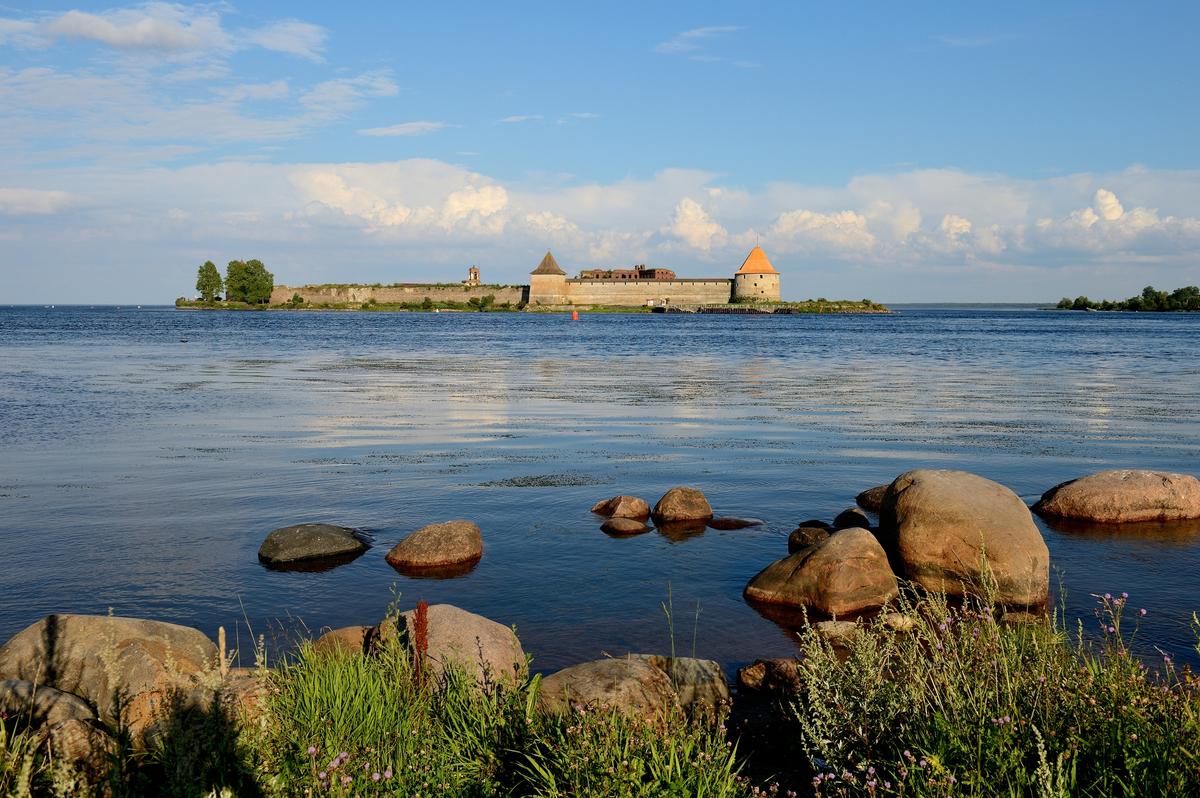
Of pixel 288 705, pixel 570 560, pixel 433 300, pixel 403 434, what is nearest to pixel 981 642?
pixel 288 705

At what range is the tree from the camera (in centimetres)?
17225

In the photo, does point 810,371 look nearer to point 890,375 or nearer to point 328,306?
point 890,375

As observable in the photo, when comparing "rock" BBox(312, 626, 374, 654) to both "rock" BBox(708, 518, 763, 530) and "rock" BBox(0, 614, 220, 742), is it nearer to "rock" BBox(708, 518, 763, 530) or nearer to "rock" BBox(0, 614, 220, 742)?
"rock" BBox(0, 614, 220, 742)

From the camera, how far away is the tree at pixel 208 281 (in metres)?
172

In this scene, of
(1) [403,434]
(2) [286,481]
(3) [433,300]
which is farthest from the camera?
(3) [433,300]

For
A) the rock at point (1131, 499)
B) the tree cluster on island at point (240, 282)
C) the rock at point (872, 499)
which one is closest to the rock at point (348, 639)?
the rock at point (872, 499)

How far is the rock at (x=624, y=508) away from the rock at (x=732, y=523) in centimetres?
103

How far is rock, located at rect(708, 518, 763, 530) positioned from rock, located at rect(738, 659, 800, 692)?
5.33 m

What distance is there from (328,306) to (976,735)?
182063mm

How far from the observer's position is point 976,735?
4.93 m

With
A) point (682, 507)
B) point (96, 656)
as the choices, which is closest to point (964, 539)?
point (682, 507)

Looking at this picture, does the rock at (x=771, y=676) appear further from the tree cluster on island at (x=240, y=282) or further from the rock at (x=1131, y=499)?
the tree cluster on island at (x=240, y=282)

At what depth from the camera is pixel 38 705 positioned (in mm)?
5625

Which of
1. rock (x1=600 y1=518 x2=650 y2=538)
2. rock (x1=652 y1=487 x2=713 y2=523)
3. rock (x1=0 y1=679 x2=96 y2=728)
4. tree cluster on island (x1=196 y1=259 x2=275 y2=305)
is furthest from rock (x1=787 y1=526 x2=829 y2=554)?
tree cluster on island (x1=196 y1=259 x2=275 y2=305)
